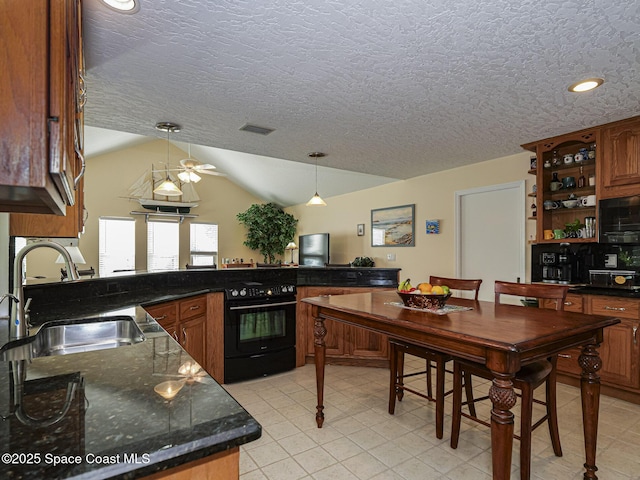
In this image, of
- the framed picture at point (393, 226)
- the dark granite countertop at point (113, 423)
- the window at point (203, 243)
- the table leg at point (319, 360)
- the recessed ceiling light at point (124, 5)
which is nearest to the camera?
the dark granite countertop at point (113, 423)

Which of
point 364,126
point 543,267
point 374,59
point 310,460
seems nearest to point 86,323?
point 310,460

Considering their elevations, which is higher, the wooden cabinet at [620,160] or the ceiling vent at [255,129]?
the ceiling vent at [255,129]

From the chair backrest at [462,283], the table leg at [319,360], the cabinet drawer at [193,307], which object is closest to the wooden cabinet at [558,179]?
the chair backrest at [462,283]

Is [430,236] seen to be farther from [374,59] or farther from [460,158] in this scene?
[374,59]

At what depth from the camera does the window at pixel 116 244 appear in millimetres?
7078

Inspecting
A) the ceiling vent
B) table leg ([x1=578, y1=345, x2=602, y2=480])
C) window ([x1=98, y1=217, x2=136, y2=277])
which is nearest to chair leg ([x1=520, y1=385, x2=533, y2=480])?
table leg ([x1=578, y1=345, x2=602, y2=480])

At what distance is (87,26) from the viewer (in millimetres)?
1700

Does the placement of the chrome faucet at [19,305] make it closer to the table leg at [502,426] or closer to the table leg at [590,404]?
the table leg at [502,426]

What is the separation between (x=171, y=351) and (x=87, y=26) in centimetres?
163

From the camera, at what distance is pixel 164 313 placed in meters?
2.60

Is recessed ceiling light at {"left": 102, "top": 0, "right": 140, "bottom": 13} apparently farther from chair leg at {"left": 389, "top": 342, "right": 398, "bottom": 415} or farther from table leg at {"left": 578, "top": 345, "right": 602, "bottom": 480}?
table leg at {"left": 578, "top": 345, "right": 602, "bottom": 480}

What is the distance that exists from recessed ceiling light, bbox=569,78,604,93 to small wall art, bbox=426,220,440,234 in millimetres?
2560

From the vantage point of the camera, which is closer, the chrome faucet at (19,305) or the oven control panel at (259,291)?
the chrome faucet at (19,305)

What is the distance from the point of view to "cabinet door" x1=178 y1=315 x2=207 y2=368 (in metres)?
2.85
